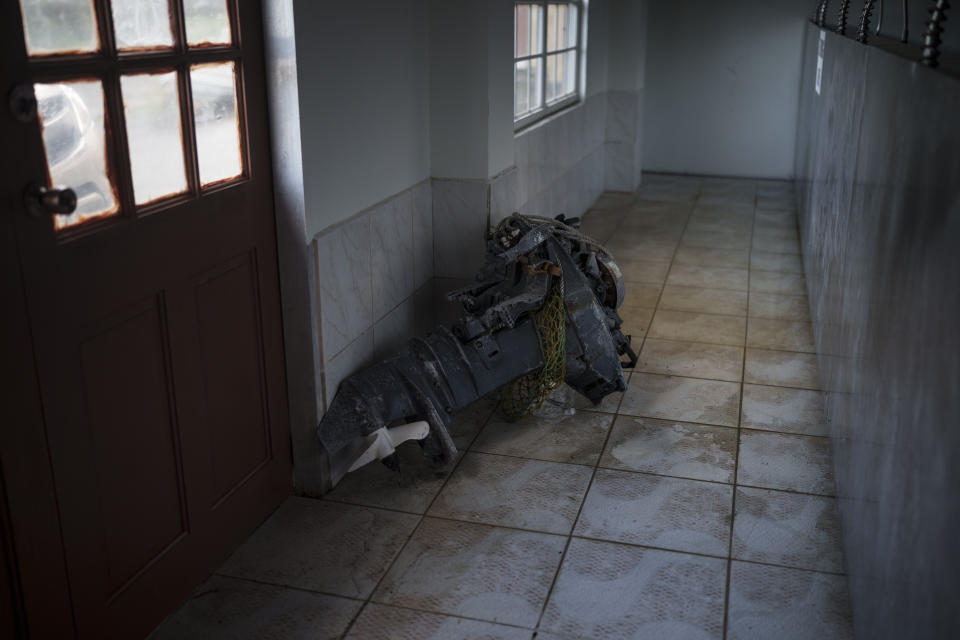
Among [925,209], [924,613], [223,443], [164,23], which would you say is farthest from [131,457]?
[925,209]

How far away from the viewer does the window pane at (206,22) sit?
6.98ft

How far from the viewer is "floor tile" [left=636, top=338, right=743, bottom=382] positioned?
3743mm

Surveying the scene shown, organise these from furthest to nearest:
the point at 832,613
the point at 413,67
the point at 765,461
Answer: the point at 413,67 → the point at 765,461 → the point at 832,613

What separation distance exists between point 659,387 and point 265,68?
2.03m

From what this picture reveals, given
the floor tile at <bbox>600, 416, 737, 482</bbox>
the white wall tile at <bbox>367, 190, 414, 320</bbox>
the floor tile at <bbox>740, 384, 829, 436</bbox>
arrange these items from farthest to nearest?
the floor tile at <bbox>740, 384, 829, 436</bbox>
the white wall tile at <bbox>367, 190, 414, 320</bbox>
the floor tile at <bbox>600, 416, 737, 482</bbox>

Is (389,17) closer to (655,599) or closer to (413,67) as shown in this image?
(413,67)

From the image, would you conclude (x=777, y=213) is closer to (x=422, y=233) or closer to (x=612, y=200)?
(x=612, y=200)

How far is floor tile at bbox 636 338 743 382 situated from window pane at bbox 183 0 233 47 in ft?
7.39

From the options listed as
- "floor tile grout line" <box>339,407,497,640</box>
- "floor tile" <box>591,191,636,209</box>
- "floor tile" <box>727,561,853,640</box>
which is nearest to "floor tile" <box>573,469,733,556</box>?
"floor tile" <box>727,561,853,640</box>

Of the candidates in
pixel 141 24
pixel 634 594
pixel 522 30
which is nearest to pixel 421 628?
pixel 634 594

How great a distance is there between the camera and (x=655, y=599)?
229cm

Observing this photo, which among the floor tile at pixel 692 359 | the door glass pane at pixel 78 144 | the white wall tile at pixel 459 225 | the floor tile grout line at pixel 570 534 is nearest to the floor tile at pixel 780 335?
the floor tile at pixel 692 359

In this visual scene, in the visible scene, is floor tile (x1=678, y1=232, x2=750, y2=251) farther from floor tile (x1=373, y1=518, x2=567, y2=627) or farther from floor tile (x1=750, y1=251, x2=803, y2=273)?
floor tile (x1=373, y1=518, x2=567, y2=627)

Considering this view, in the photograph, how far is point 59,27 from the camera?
173 centimetres
